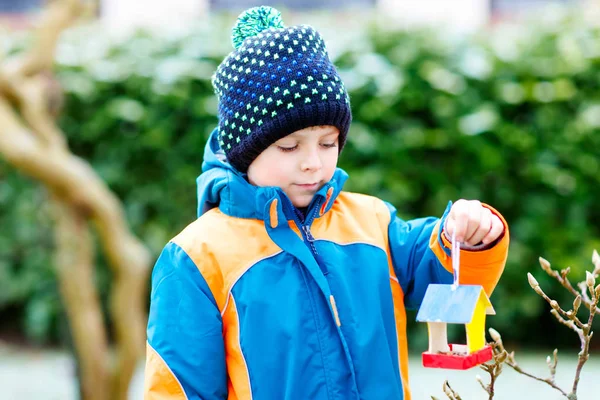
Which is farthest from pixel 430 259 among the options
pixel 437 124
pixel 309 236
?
pixel 437 124

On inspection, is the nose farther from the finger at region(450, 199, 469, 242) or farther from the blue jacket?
the finger at region(450, 199, 469, 242)

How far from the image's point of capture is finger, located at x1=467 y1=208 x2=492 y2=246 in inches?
74.5

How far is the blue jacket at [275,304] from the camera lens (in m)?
1.97

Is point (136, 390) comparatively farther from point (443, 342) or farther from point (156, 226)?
point (443, 342)

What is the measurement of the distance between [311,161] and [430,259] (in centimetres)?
36

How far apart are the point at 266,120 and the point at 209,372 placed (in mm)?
568

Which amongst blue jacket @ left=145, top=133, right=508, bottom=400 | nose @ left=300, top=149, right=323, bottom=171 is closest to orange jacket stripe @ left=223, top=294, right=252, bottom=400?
blue jacket @ left=145, top=133, right=508, bottom=400

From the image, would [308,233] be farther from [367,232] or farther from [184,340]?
[184,340]

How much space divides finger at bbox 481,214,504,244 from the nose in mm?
393

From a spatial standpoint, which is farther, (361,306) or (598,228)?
(598,228)

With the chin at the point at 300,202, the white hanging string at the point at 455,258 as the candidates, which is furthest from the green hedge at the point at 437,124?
the white hanging string at the point at 455,258

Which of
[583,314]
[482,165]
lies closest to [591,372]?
[583,314]

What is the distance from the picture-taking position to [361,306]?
2031 mm

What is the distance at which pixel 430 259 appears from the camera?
6.83ft
